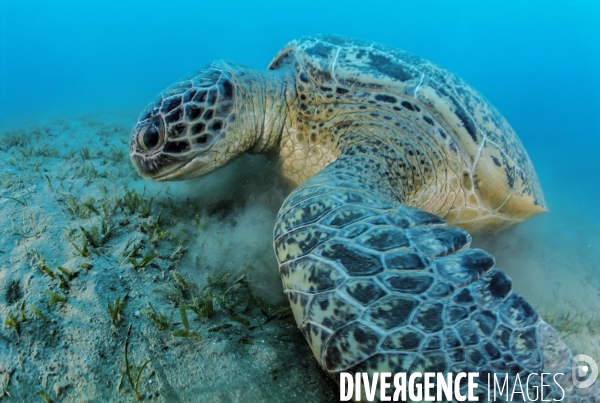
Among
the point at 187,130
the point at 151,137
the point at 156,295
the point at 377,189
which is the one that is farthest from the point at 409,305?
the point at 151,137

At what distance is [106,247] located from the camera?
6.26 ft

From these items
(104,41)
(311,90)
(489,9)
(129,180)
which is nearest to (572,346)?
(311,90)

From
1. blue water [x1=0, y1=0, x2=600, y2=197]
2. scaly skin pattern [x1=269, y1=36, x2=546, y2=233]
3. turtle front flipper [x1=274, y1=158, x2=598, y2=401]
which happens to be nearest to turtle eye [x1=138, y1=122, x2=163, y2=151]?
scaly skin pattern [x1=269, y1=36, x2=546, y2=233]

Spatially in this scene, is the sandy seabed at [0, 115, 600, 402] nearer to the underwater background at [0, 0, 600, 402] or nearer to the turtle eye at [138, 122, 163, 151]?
the underwater background at [0, 0, 600, 402]

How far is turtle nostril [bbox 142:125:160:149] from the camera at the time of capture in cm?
242

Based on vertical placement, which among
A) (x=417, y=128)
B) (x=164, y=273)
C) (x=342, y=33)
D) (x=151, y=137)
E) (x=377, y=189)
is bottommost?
(x=164, y=273)

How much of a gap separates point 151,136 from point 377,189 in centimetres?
168

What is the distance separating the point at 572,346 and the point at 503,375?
6.52 ft

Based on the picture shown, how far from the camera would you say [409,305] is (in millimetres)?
1133

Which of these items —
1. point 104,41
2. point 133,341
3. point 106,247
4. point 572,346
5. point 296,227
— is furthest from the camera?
point 104,41

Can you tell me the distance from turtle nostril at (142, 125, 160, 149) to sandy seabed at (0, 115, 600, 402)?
16.1 inches

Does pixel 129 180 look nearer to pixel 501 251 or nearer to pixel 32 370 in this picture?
pixel 32 370

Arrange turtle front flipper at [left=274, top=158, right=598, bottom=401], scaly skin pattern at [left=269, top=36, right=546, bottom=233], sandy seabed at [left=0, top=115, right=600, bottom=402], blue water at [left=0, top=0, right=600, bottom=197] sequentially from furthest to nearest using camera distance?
1. blue water at [left=0, top=0, right=600, bottom=197]
2. scaly skin pattern at [left=269, top=36, right=546, bottom=233]
3. sandy seabed at [left=0, top=115, right=600, bottom=402]
4. turtle front flipper at [left=274, top=158, right=598, bottom=401]

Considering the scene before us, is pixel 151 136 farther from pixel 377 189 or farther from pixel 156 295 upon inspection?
pixel 377 189
